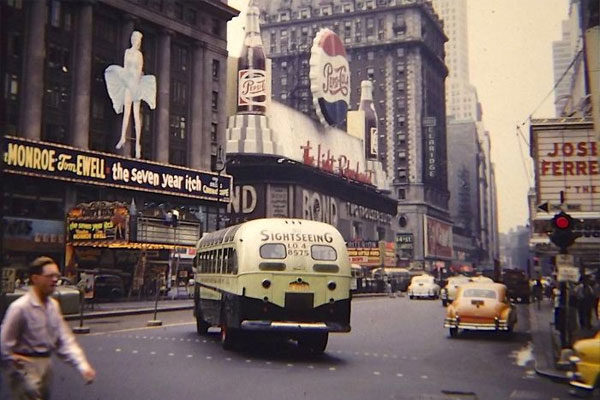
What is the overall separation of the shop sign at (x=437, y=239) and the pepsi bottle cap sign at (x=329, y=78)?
52.3 metres

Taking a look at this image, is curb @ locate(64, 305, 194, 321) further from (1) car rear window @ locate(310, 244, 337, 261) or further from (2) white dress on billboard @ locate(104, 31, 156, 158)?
(2) white dress on billboard @ locate(104, 31, 156, 158)

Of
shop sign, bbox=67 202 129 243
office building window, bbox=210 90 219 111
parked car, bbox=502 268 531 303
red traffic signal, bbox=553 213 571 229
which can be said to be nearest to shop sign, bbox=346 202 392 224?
office building window, bbox=210 90 219 111

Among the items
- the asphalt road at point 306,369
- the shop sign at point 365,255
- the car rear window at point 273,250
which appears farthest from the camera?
the shop sign at point 365,255

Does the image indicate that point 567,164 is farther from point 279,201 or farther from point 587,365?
point 279,201

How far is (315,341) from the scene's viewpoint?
58.8ft

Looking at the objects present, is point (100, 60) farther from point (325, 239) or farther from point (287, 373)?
point (287, 373)

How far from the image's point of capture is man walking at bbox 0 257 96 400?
21.4 ft

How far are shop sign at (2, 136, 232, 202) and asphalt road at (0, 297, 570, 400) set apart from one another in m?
23.2

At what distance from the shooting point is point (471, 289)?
23000 millimetres

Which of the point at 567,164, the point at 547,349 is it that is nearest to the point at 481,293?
the point at 547,349

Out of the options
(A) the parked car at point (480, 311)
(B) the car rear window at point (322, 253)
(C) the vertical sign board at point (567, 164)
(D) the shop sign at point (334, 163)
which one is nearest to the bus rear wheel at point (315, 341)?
(B) the car rear window at point (322, 253)

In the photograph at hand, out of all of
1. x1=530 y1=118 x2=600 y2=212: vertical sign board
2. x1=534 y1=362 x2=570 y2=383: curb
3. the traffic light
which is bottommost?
x1=534 y1=362 x2=570 y2=383: curb

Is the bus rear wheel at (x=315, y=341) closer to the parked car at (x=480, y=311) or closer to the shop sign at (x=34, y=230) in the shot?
the parked car at (x=480, y=311)

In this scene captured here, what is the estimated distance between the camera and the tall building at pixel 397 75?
13525 centimetres
